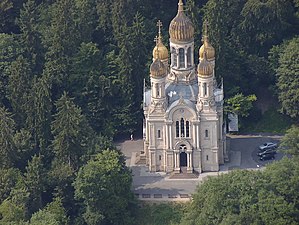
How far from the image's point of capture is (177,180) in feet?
402

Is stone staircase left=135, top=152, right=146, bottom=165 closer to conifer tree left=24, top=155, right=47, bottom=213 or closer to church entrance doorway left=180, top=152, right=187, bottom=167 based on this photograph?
church entrance doorway left=180, top=152, right=187, bottom=167

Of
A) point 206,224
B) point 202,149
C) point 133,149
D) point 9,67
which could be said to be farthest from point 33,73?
point 206,224

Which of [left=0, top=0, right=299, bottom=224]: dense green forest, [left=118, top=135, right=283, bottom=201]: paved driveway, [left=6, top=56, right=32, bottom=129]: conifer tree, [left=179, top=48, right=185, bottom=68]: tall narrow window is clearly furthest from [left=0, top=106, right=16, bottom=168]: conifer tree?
[left=179, top=48, right=185, bottom=68]: tall narrow window

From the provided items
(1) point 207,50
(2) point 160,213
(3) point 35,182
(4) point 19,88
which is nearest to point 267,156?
(1) point 207,50

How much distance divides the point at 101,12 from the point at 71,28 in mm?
6072

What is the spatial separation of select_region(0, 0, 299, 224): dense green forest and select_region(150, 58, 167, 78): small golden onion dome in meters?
8.37

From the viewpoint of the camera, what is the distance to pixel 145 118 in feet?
408

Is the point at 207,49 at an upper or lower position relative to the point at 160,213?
upper

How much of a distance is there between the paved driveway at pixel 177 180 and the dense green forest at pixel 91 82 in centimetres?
278

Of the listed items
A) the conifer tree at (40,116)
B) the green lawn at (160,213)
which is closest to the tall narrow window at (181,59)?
the green lawn at (160,213)

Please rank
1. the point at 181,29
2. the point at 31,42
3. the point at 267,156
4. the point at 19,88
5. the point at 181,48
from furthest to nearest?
1. the point at 31,42
2. the point at 19,88
3. the point at 267,156
4. the point at 181,48
5. the point at 181,29

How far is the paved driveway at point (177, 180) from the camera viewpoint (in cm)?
12075

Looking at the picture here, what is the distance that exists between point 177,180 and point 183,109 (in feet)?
24.2

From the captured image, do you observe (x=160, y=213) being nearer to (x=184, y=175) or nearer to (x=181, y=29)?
(x=184, y=175)
